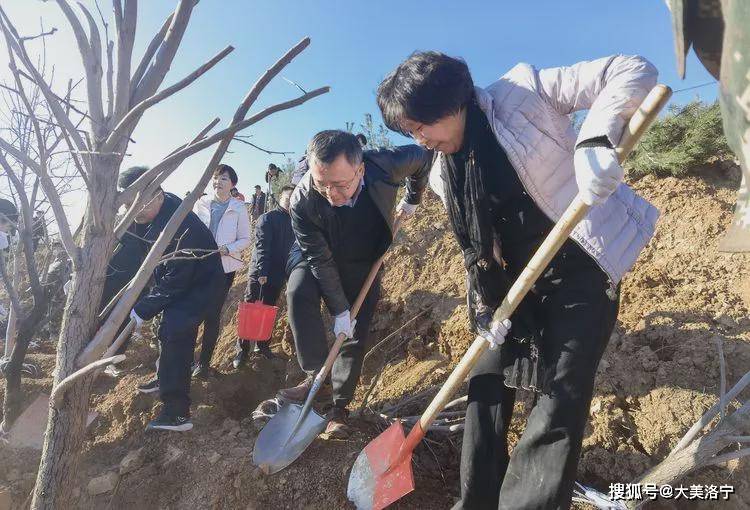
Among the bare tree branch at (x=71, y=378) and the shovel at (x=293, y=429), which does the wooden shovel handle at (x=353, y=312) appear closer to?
the shovel at (x=293, y=429)

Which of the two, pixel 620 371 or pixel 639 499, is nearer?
pixel 639 499

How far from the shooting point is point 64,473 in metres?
1.83

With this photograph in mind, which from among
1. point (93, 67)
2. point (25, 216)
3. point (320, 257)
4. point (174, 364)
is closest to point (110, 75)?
point (93, 67)

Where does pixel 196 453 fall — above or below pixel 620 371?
below

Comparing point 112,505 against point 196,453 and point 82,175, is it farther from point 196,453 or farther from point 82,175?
point 82,175

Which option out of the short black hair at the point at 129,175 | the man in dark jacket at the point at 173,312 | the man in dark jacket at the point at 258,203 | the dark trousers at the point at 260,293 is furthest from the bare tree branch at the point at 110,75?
the man in dark jacket at the point at 258,203

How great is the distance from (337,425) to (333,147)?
1.72 m

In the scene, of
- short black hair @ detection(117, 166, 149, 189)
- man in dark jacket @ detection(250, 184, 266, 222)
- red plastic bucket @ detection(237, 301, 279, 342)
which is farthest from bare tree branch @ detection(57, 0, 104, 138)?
man in dark jacket @ detection(250, 184, 266, 222)

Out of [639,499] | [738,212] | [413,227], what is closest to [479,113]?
[738,212]

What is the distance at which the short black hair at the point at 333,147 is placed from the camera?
2.21 meters

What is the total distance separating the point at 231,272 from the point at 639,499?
3.67 metres

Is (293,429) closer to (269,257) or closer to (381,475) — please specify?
(381,475)

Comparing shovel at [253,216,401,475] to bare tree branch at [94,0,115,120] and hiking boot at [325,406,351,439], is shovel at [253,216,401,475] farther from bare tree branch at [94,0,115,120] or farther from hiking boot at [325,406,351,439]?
bare tree branch at [94,0,115,120]

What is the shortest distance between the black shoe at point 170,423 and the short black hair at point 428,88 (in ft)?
8.58
